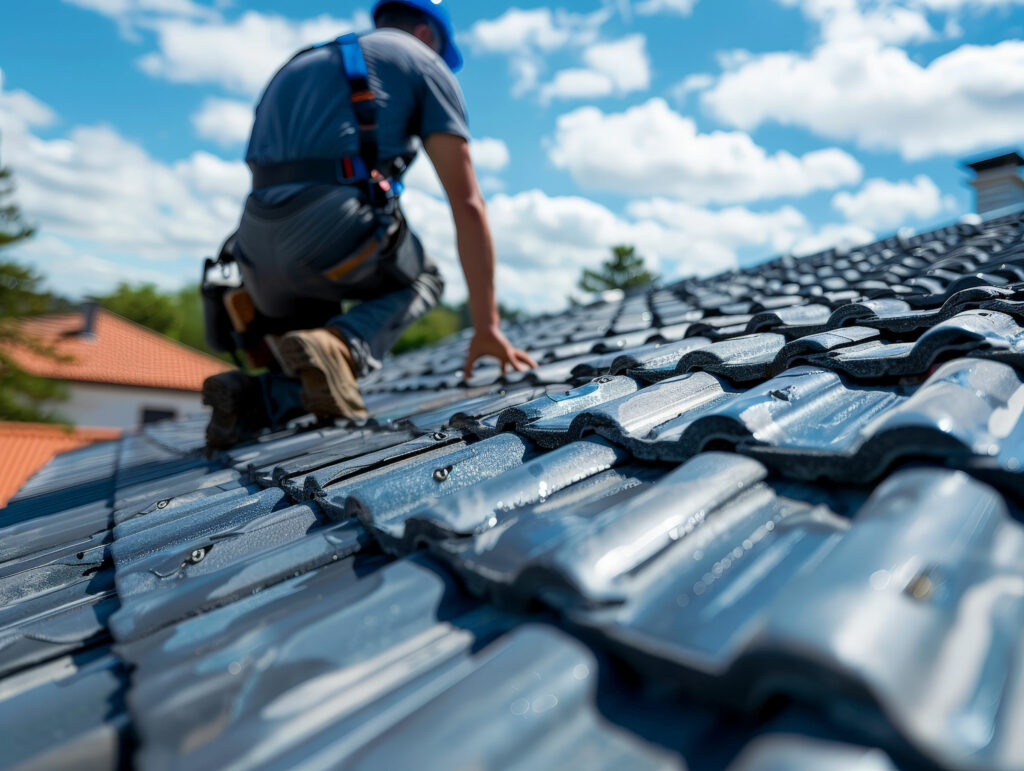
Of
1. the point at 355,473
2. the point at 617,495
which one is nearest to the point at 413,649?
the point at 617,495

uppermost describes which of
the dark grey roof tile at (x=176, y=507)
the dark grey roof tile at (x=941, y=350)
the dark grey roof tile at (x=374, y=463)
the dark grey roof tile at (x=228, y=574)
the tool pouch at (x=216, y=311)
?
the tool pouch at (x=216, y=311)

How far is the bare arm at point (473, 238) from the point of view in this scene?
302 cm

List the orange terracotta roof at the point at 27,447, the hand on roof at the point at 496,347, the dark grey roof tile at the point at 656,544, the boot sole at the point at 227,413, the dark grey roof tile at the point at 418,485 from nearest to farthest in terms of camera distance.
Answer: the dark grey roof tile at the point at 656,544, the dark grey roof tile at the point at 418,485, the hand on roof at the point at 496,347, the boot sole at the point at 227,413, the orange terracotta roof at the point at 27,447

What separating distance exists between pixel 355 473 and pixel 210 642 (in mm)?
887

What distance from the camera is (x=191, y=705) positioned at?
0.82 metres

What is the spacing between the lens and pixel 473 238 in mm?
3076

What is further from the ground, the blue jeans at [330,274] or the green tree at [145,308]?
the green tree at [145,308]

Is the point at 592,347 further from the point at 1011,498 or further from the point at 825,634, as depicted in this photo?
the point at 825,634

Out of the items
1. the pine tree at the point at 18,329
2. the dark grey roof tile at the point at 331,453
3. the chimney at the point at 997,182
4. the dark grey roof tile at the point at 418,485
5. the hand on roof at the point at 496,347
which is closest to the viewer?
the dark grey roof tile at the point at 418,485

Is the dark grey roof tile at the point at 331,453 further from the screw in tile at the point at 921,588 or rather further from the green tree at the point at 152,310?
the green tree at the point at 152,310

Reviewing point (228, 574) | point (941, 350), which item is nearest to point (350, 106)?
point (228, 574)

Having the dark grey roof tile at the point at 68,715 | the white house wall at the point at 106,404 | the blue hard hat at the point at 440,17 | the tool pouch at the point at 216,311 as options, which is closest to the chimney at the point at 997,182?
the blue hard hat at the point at 440,17

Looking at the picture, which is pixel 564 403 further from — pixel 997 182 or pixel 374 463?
pixel 997 182

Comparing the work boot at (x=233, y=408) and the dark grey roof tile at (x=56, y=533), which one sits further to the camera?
the work boot at (x=233, y=408)
